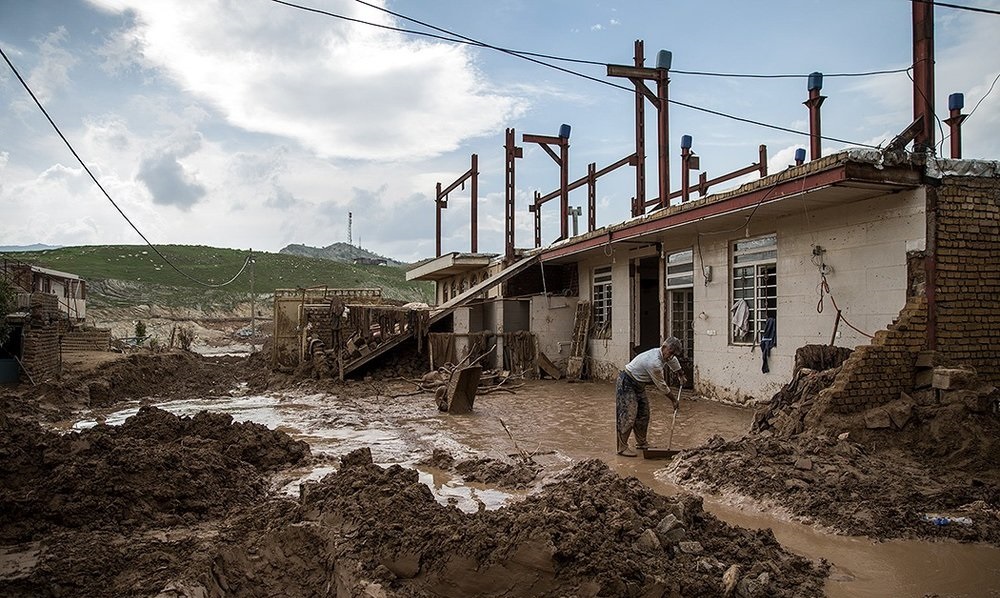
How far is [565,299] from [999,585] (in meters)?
14.7

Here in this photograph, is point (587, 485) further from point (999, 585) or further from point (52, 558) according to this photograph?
point (52, 558)

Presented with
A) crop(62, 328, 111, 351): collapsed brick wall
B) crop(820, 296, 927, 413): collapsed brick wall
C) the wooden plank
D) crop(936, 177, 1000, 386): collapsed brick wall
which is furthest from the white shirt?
crop(62, 328, 111, 351): collapsed brick wall

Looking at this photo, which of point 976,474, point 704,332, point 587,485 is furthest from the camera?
point 704,332

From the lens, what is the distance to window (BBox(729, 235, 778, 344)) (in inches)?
449

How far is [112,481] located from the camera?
5660 mm

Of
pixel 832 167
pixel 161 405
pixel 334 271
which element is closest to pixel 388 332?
pixel 161 405

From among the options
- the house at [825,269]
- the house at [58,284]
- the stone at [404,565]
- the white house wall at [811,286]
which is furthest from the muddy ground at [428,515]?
the house at [58,284]

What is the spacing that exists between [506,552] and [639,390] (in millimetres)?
4781

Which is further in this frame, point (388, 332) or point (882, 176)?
point (388, 332)

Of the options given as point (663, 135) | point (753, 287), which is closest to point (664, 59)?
point (663, 135)

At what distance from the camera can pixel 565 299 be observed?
18719 mm

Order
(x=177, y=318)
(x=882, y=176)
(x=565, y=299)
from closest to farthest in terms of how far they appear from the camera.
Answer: (x=882, y=176)
(x=565, y=299)
(x=177, y=318)

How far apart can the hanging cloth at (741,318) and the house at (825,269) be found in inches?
1.0

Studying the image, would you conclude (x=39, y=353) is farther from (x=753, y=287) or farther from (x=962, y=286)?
(x=962, y=286)
